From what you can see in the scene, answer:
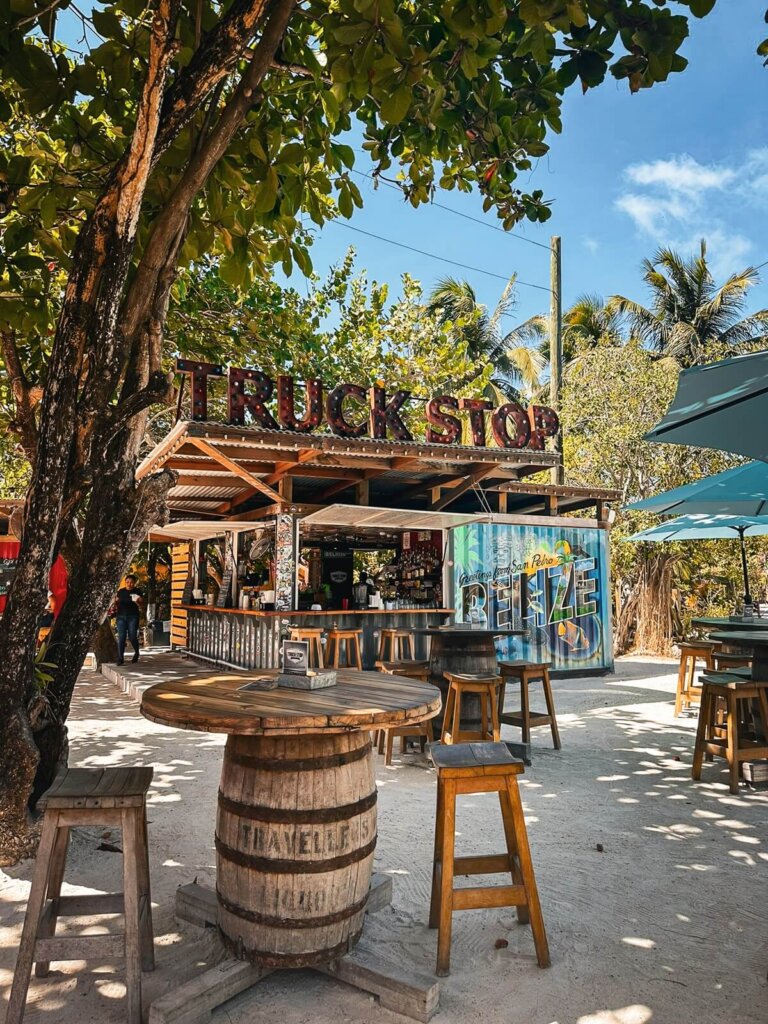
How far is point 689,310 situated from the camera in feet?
75.3

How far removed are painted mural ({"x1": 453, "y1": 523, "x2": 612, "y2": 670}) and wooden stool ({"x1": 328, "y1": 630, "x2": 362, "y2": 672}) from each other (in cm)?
179

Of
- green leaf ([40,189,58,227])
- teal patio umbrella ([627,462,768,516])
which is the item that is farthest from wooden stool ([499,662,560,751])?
green leaf ([40,189,58,227])

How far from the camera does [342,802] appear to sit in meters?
2.35

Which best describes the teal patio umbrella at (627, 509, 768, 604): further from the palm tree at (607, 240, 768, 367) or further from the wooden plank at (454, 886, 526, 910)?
the palm tree at (607, 240, 768, 367)

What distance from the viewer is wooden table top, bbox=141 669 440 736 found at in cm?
218

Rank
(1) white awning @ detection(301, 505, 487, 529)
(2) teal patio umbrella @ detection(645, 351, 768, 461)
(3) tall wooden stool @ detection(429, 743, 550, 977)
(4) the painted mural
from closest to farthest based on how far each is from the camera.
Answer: (3) tall wooden stool @ detection(429, 743, 550, 977)
(2) teal patio umbrella @ detection(645, 351, 768, 461)
(1) white awning @ detection(301, 505, 487, 529)
(4) the painted mural

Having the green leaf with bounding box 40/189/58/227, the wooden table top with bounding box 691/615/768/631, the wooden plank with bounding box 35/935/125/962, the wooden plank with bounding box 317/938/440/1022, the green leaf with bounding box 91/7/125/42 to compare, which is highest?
the green leaf with bounding box 91/7/125/42

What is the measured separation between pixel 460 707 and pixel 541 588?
5805mm

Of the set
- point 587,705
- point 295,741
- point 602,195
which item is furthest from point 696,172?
point 295,741

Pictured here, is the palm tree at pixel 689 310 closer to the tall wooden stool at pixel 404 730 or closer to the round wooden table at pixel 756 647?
the round wooden table at pixel 756 647

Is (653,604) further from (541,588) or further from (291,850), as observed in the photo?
(291,850)

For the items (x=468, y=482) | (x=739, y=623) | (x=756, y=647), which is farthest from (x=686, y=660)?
(x=468, y=482)

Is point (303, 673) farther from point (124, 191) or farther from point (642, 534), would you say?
point (642, 534)

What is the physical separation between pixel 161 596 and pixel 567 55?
18192 mm
